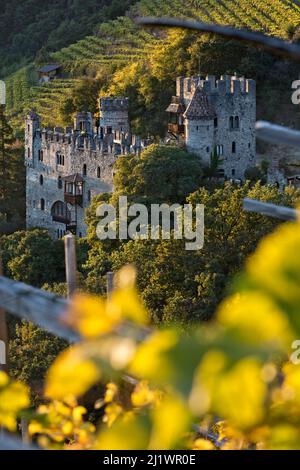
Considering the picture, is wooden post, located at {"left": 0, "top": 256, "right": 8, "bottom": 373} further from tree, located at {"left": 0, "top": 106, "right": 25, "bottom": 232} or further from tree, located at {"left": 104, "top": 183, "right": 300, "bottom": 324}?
tree, located at {"left": 0, "top": 106, "right": 25, "bottom": 232}

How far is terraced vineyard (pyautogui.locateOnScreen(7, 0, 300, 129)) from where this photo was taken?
121 ft

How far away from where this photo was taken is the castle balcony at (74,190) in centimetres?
3033

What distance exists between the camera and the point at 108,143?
2962 cm

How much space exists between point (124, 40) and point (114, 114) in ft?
34.6

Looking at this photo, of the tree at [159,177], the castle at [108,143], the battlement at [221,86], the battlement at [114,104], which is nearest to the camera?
the tree at [159,177]

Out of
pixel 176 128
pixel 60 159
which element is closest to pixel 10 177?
pixel 60 159

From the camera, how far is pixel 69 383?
6.68 ft

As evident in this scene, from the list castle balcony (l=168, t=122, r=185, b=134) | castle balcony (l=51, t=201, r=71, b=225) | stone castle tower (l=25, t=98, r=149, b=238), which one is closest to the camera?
stone castle tower (l=25, t=98, r=149, b=238)

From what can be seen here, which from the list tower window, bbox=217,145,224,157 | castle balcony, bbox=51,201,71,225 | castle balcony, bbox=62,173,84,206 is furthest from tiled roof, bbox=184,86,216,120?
castle balcony, bbox=51,201,71,225

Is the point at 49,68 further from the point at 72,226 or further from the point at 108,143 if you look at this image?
the point at 108,143

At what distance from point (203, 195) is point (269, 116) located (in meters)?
12.0

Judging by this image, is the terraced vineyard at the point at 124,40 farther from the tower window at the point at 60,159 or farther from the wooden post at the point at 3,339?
the wooden post at the point at 3,339

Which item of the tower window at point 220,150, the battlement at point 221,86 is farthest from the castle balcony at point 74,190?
the tower window at point 220,150
